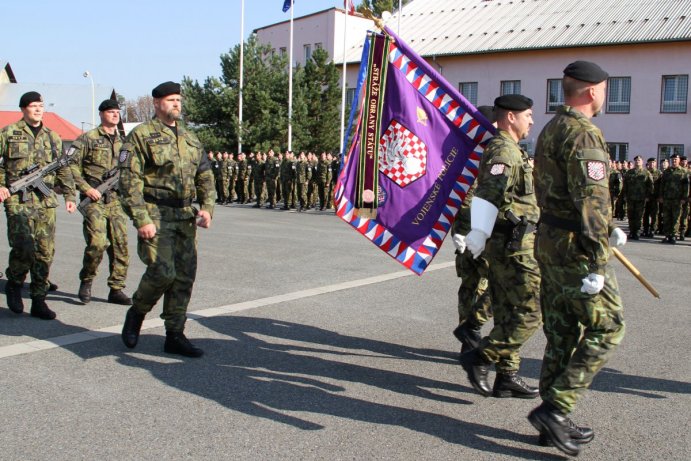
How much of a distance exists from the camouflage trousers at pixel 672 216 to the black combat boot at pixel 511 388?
13.3 metres

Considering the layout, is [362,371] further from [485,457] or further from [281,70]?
[281,70]

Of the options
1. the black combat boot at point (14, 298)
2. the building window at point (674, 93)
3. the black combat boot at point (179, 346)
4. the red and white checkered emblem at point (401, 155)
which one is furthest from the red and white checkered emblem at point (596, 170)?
the building window at point (674, 93)

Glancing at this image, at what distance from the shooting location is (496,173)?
4.68 metres

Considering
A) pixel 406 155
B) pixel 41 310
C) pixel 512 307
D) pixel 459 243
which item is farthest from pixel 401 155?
pixel 41 310

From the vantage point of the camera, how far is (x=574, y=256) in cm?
409

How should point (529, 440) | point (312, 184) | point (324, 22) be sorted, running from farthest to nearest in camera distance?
point (324, 22) < point (312, 184) < point (529, 440)

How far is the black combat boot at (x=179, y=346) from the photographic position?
594 cm

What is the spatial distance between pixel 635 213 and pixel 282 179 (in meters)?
12.3

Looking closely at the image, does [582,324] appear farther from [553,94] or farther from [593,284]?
[553,94]

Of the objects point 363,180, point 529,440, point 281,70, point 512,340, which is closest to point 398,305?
point 363,180

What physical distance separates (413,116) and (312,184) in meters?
19.9

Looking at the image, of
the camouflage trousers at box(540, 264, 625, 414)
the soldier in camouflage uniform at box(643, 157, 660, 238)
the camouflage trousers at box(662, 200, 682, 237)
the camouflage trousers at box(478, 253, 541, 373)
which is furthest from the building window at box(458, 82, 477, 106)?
the camouflage trousers at box(540, 264, 625, 414)

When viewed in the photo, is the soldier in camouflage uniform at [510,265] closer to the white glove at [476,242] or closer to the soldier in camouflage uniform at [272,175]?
the white glove at [476,242]

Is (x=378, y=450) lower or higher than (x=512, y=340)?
lower
